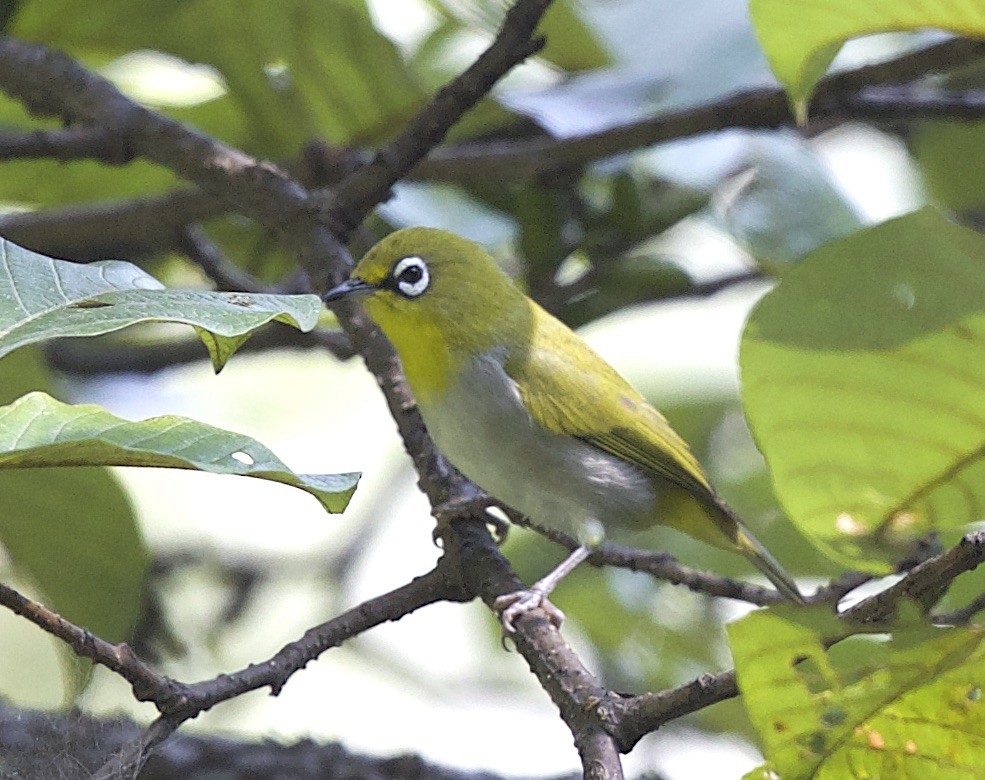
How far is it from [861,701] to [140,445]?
75 centimetres

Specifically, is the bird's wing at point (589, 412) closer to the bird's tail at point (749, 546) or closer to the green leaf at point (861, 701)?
the bird's tail at point (749, 546)

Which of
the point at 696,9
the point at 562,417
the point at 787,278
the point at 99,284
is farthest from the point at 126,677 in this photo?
the point at 696,9

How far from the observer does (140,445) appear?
3.90ft

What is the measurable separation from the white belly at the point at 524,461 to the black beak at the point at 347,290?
31 cm

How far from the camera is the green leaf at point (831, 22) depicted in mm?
1637

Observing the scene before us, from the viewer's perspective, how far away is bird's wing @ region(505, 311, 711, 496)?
8.96 ft

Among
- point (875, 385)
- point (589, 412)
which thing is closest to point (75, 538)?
point (589, 412)

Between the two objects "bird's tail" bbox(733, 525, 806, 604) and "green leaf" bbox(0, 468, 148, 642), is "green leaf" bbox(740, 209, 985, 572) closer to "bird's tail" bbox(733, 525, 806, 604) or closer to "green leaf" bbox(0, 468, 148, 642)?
"bird's tail" bbox(733, 525, 806, 604)

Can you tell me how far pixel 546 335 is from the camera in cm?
283

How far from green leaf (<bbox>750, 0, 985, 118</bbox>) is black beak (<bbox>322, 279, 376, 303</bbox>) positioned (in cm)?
98

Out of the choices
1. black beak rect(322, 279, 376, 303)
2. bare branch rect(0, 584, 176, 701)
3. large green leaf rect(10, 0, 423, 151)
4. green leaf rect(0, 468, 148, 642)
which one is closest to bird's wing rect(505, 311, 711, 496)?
black beak rect(322, 279, 376, 303)

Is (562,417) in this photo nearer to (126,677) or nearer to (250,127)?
(250,127)

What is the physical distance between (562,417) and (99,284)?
1.56 meters

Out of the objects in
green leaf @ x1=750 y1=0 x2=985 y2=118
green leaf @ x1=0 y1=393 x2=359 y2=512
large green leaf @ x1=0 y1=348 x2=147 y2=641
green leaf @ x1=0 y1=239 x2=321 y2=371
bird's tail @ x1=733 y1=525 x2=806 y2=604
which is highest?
green leaf @ x1=750 y1=0 x2=985 y2=118
